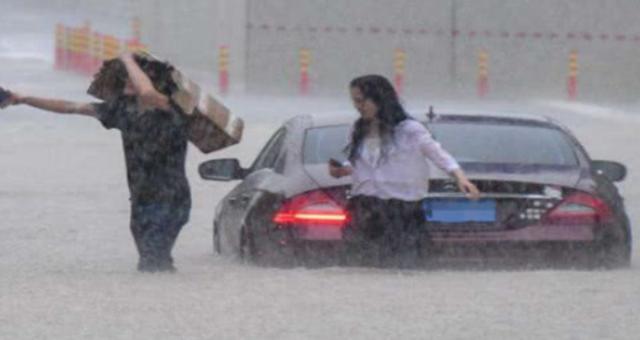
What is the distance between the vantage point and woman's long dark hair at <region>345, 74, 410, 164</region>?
36.5 feet

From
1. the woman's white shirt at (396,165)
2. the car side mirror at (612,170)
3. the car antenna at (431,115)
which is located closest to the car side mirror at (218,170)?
the car antenna at (431,115)

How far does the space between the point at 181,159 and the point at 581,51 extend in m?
32.9

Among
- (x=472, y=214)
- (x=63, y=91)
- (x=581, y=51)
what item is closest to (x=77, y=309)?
(x=472, y=214)

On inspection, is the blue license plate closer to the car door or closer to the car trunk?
the car trunk

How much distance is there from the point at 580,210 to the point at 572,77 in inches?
1171

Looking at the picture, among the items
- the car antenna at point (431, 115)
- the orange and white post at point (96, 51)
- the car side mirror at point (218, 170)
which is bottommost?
the orange and white post at point (96, 51)

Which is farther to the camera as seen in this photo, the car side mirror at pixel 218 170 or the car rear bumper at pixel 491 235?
the car side mirror at pixel 218 170

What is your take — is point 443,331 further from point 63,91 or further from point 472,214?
point 63,91

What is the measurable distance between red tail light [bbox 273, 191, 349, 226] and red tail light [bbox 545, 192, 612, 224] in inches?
49.0

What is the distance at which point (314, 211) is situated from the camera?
11.7 m

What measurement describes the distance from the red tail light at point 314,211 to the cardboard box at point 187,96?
0.62 metres

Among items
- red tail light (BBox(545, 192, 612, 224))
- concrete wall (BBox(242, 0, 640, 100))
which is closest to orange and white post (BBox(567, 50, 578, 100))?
concrete wall (BBox(242, 0, 640, 100))

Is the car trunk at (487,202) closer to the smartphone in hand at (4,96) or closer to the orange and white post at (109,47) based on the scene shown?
the smartphone in hand at (4,96)

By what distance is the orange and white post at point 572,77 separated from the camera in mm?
41031
